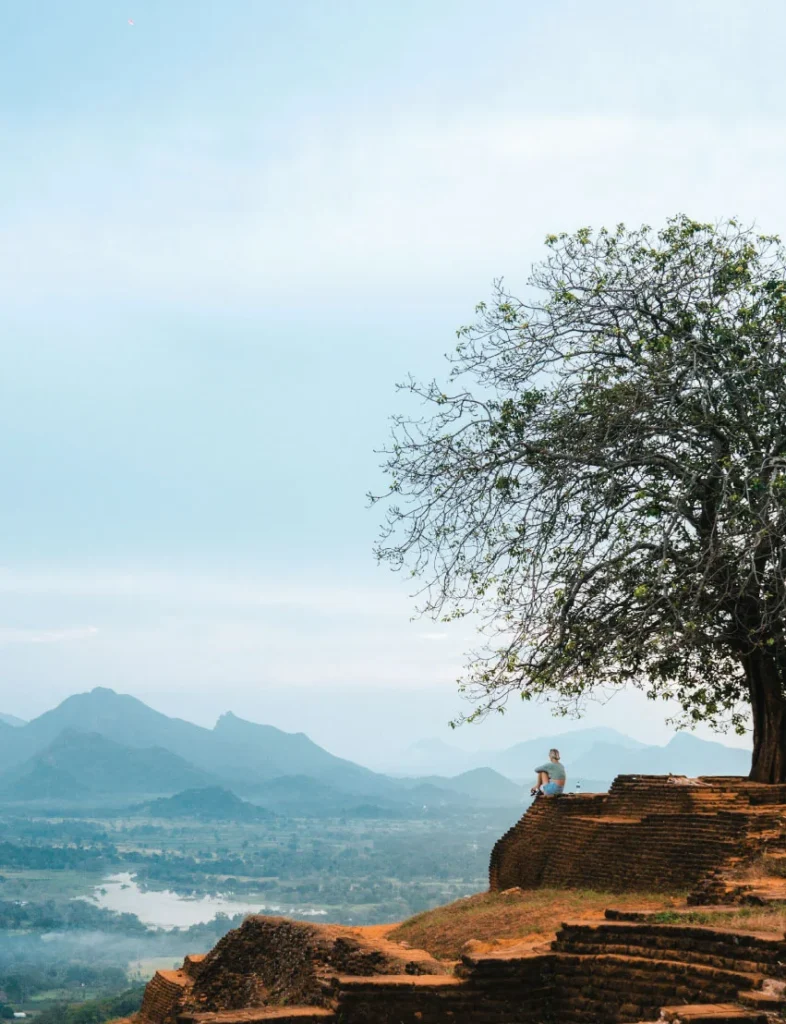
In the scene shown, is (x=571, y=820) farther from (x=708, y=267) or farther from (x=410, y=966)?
(x=708, y=267)

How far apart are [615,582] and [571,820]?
3393 mm

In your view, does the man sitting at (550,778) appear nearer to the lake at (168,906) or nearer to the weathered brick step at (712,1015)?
the weathered brick step at (712,1015)

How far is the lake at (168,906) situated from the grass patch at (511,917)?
154810 mm

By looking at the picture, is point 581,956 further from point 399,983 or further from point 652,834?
point 652,834

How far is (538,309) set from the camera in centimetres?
1798

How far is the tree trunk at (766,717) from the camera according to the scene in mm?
16375

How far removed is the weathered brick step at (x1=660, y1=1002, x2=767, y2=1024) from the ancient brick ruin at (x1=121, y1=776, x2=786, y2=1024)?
0.01m

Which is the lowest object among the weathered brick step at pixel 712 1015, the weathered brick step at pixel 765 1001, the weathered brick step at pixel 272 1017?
the weathered brick step at pixel 272 1017

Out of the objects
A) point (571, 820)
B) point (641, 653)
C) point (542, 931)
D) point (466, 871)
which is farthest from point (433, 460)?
point (466, 871)

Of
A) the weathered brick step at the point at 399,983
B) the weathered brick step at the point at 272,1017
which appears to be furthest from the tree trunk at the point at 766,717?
the weathered brick step at the point at 272,1017

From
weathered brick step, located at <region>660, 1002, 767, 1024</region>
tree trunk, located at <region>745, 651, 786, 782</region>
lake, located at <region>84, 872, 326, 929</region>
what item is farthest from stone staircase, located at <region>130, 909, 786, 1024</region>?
lake, located at <region>84, 872, 326, 929</region>

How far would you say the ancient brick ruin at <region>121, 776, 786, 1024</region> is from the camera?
8820 millimetres

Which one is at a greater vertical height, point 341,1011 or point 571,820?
point 571,820

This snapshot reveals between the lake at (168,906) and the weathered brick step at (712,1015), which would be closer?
the weathered brick step at (712,1015)
